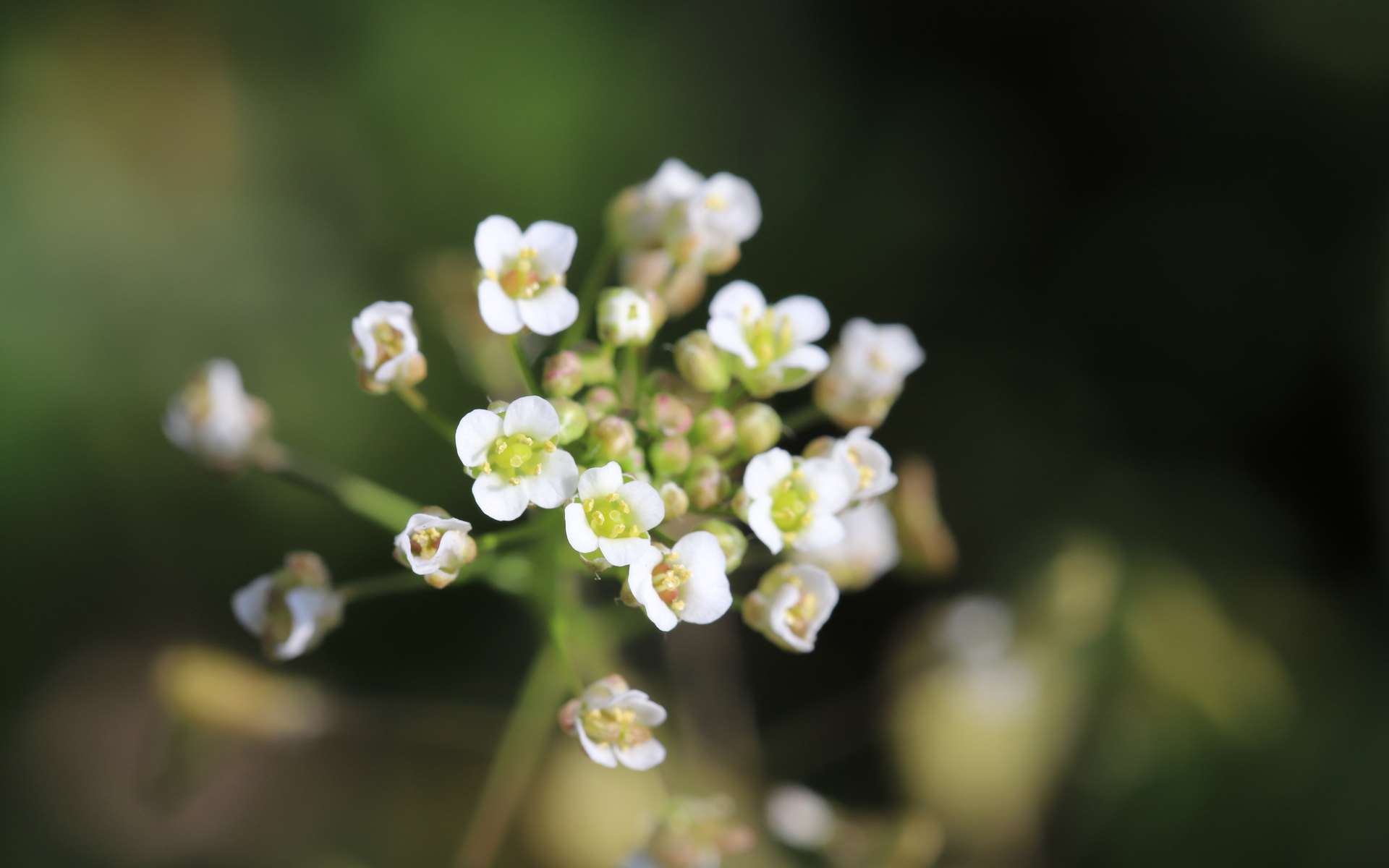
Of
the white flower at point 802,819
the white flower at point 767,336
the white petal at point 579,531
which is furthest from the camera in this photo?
the white flower at point 802,819

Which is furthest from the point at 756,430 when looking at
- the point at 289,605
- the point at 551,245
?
the point at 289,605

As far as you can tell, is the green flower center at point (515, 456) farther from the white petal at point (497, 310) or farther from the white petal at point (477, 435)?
the white petal at point (497, 310)

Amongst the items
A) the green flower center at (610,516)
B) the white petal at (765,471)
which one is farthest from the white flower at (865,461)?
the green flower center at (610,516)

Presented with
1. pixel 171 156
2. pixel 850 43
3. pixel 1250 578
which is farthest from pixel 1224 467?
pixel 171 156

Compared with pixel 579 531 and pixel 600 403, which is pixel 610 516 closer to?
pixel 579 531

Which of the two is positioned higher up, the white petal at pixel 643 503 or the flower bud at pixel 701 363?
the flower bud at pixel 701 363

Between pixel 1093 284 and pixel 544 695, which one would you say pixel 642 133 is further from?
pixel 544 695
